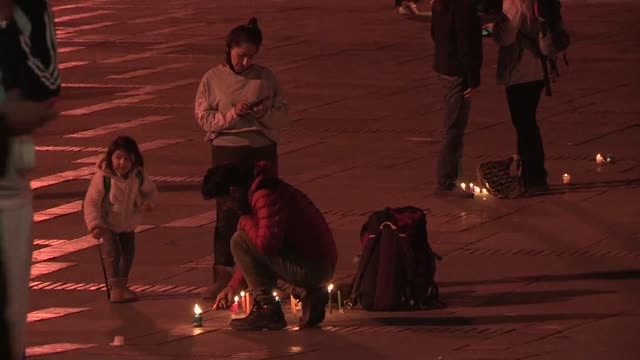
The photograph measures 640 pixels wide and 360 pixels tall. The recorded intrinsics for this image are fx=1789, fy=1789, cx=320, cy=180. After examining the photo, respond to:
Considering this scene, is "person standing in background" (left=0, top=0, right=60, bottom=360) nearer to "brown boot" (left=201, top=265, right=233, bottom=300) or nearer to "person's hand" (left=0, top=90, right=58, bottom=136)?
"person's hand" (left=0, top=90, right=58, bottom=136)

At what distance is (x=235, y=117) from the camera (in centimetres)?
1077

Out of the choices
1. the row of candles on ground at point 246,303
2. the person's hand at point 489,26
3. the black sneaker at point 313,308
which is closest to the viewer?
the black sneaker at point 313,308

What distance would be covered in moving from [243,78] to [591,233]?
3166 millimetres

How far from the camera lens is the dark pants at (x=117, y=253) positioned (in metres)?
10.8

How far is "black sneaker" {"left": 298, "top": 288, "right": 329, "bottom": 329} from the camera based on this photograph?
10.1 m

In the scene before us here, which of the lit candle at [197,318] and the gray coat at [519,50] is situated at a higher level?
the gray coat at [519,50]

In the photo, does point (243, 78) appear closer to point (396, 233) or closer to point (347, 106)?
point (396, 233)

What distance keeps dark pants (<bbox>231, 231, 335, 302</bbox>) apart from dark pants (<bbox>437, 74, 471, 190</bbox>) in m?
4.32

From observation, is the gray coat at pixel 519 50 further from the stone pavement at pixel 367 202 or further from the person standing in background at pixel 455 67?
the stone pavement at pixel 367 202

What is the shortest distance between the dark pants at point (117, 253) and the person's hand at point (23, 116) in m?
5.93

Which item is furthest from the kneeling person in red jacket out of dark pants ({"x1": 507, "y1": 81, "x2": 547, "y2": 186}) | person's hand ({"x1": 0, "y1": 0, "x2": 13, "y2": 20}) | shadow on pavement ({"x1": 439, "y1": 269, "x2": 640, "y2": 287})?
person's hand ({"x1": 0, "y1": 0, "x2": 13, "y2": 20})

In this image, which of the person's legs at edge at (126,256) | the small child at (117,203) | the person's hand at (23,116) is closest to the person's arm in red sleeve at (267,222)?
the small child at (117,203)

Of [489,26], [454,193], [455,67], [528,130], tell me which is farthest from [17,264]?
[528,130]

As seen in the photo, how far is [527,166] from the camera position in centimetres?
1446
